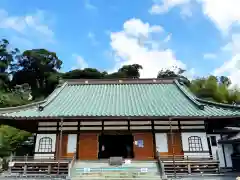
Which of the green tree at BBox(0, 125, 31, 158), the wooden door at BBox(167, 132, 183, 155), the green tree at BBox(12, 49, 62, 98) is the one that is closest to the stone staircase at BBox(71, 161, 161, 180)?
the wooden door at BBox(167, 132, 183, 155)

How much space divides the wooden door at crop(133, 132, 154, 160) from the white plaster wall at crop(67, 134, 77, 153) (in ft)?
12.9

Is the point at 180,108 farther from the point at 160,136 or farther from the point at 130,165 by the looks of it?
the point at 130,165

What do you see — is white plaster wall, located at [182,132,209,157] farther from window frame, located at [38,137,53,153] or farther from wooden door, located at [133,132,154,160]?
window frame, located at [38,137,53,153]

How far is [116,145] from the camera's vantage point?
738 inches

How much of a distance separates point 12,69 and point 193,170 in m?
55.5

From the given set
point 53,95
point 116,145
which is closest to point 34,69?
point 53,95

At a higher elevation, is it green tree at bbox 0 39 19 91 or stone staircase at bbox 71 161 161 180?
green tree at bbox 0 39 19 91

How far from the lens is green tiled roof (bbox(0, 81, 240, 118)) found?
1417 centimetres

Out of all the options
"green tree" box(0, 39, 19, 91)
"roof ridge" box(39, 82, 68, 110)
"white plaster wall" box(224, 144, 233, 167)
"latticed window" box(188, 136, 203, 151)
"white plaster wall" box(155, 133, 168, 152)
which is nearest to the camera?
"latticed window" box(188, 136, 203, 151)

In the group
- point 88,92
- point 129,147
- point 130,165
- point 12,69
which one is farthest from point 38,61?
point 130,165

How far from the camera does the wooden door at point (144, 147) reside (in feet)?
48.9

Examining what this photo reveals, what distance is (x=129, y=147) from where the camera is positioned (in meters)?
17.8

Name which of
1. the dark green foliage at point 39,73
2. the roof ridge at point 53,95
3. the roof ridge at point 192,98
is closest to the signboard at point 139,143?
the roof ridge at point 192,98

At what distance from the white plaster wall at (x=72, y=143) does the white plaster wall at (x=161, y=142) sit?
17.4 ft
